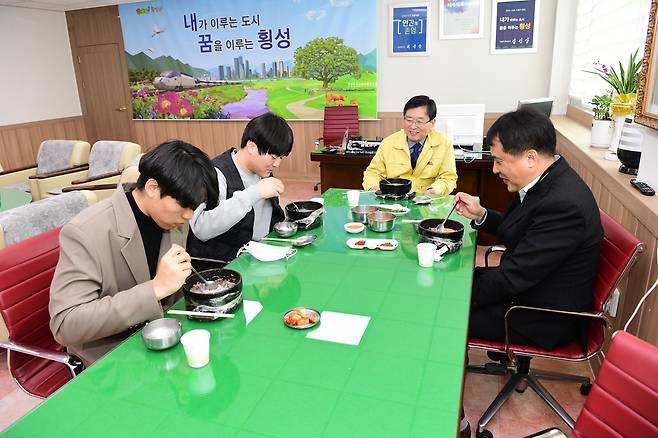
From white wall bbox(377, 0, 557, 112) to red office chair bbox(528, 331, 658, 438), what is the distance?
4.74m

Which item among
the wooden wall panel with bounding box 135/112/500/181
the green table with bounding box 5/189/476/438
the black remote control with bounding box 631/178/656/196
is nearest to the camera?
the green table with bounding box 5/189/476/438

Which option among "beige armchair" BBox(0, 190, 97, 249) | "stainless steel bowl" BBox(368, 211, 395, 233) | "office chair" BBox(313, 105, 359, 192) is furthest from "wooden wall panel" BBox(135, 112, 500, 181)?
"stainless steel bowl" BBox(368, 211, 395, 233)

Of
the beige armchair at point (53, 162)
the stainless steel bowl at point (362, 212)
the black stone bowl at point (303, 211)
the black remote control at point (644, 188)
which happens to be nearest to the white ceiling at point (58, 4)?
the beige armchair at point (53, 162)

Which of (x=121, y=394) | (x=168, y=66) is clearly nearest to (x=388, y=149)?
(x=121, y=394)

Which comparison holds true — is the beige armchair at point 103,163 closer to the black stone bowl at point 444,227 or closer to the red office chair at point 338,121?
the red office chair at point 338,121

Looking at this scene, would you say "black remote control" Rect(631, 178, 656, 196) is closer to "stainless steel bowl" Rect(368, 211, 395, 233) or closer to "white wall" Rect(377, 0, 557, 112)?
"stainless steel bowl" Rect(368, 211, 395, 233)

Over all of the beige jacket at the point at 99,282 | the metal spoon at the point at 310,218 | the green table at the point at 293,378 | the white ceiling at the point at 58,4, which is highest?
the white ceiling at the point at 58,4

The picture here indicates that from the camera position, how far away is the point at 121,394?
1.06m

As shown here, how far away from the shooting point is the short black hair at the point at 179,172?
1.32m

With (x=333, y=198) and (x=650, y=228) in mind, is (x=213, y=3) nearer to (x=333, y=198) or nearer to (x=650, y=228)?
(x=333, y=198)

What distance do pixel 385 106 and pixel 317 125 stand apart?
96 cm

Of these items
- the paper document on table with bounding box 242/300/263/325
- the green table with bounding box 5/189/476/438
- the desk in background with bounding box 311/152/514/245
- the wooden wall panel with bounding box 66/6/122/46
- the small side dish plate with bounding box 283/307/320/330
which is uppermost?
the wooden wall panel with bounding box 66/6/122/46

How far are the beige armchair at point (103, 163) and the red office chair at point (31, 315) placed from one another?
126 inches

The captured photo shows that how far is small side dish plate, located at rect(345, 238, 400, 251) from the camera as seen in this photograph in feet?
6.23
